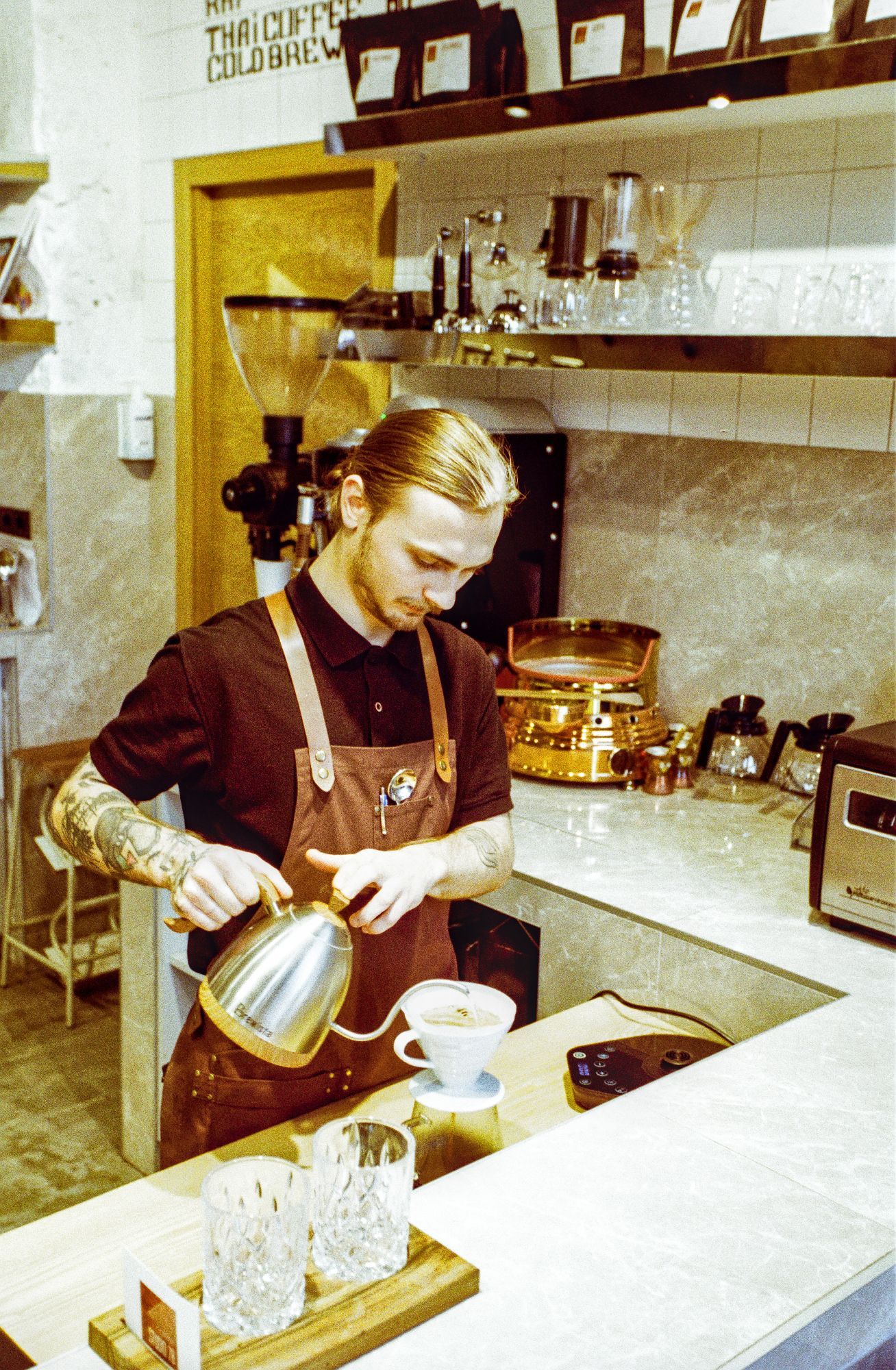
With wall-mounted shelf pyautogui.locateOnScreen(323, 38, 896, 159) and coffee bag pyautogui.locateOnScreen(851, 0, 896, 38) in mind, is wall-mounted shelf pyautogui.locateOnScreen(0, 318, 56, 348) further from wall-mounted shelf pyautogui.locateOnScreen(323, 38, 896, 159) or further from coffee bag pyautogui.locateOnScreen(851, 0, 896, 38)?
coffee bag pyautogui.locateOnScreen(851, 0, 896, 38)

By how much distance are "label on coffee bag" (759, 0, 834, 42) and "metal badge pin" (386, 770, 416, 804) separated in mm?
1334

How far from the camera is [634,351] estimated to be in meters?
2.32

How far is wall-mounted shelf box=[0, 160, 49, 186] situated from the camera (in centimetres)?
369

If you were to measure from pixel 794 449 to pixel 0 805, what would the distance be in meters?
2.51

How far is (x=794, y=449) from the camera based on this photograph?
100 inches

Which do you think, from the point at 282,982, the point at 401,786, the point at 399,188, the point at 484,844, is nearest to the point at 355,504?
the point at 401,786

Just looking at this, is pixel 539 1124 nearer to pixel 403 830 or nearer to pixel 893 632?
pixel 403 830

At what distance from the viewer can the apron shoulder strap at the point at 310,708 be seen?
1547 millimetres

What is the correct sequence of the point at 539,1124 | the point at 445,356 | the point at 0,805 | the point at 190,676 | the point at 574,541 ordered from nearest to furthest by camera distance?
the point at 190,676 → the point at 539,1124 → the point at 445,356 → the point at 574,541 → the point at 0,805

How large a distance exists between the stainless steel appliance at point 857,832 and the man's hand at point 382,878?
2.33 feet

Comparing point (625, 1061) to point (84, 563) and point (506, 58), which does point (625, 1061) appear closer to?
point (506, 58)

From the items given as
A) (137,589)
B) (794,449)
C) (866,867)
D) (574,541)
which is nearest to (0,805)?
(137,589)

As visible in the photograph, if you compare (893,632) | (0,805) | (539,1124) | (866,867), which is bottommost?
(0,805)

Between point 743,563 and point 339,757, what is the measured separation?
1.35m
